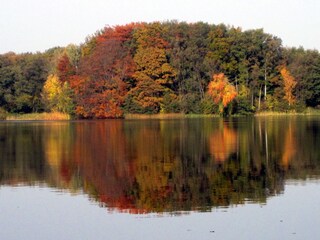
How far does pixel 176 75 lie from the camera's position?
7181cm

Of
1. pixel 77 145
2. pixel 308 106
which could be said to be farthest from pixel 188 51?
pixel 77 145

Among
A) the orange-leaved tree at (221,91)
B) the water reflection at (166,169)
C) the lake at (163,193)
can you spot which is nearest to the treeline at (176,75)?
the orange-leaved tree at (221,91)

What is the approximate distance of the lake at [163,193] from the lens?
35.2 feet

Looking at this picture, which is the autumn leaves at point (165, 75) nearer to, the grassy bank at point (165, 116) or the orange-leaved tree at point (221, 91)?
the grassy bank at point (165, 116)

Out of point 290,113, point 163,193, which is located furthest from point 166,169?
point 290,113

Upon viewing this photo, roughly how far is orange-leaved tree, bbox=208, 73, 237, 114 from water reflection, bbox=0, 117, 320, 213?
36846 millimetres

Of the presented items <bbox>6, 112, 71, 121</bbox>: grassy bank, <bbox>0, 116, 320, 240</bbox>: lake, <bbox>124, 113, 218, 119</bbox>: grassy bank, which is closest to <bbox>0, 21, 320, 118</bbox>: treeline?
<bbox>124, 113, 218, 119</bbox>: grassy bank

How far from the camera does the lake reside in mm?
10742

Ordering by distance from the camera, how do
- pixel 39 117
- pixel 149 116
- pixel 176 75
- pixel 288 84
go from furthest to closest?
pixel 39 117 → pixel 176 75 → pixel 288 84 → pixel 149 116

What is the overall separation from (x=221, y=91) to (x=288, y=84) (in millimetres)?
9735

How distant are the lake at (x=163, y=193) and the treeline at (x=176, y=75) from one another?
152ft

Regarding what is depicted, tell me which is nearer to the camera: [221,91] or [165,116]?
[221,91]

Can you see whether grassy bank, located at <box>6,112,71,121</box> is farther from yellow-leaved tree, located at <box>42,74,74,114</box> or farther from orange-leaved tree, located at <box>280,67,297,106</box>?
orange-leaved tree, located at <box>280,67,297,106</box>

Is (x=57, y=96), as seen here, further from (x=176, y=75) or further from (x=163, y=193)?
(x=163, y=193)
